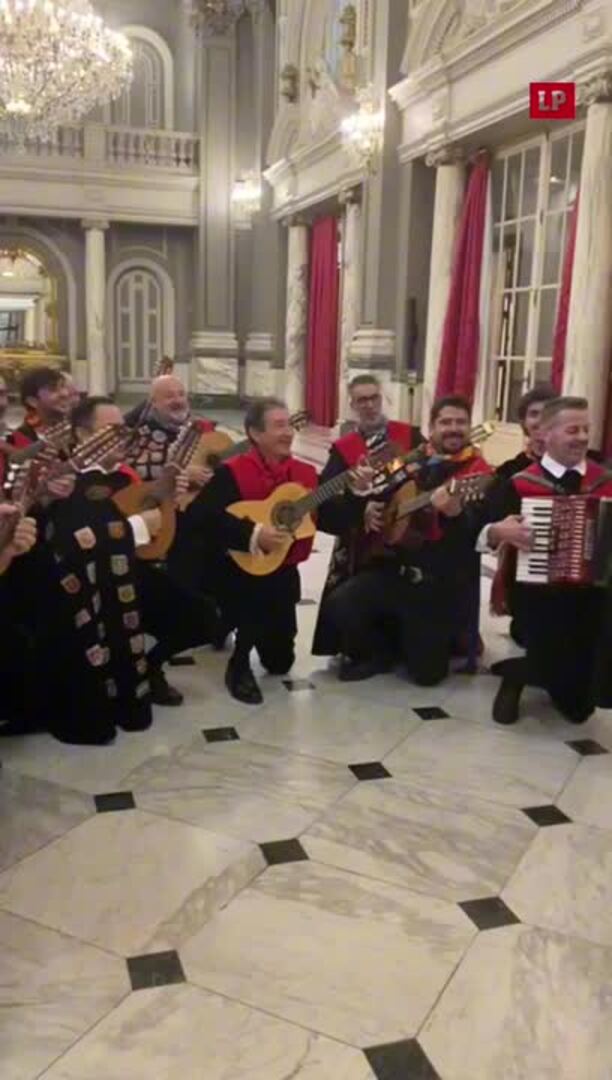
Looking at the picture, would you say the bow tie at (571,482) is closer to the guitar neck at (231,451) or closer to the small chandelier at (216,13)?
the guitar neck at (231,451)

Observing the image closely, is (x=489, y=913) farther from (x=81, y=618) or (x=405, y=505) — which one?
(x=405, y=505)

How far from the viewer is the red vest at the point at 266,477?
12.8ft

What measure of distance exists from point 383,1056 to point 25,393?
321 centimetres

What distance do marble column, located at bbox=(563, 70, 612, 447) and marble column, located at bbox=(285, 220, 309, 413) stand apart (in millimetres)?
6884

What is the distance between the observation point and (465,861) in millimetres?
2723

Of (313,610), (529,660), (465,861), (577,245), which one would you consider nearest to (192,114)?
(577,245)

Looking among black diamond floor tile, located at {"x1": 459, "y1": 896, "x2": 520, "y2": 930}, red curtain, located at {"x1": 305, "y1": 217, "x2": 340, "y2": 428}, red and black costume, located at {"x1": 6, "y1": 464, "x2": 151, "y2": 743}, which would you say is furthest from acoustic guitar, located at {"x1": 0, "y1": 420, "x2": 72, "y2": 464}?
red curtain, located at {"x1": 305, "y1": 217, "x2": 340, "y2": 428}

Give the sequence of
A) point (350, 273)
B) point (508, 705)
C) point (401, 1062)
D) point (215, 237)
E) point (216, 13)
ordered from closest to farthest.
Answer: point (401, 1062), point (508, 705), point (350, 273), point (216, 13), point (215, 237)

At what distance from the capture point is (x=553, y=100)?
662 centimetres

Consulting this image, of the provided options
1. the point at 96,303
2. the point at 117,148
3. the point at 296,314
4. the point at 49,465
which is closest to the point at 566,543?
the point at 49,465

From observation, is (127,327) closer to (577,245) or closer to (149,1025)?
(577,245)

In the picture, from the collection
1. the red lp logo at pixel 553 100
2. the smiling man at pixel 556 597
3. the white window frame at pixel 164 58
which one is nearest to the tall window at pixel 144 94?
the white window frame at pixel 164 58

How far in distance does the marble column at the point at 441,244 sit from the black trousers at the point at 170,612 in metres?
5.05

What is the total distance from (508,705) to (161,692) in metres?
1.47
